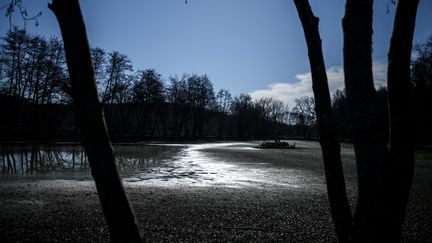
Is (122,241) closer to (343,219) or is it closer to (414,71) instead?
(343,219)

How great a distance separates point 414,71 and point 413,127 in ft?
150

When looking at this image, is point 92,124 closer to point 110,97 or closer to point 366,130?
point 366,130

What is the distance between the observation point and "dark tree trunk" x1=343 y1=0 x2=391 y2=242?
187 cm

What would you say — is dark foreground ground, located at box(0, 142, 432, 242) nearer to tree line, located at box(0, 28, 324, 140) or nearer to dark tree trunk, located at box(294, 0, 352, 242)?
dark tree trunk, located at box(294, 0, 352, 242)

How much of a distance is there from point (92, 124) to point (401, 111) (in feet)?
6.28

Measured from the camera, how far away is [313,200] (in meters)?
9.20

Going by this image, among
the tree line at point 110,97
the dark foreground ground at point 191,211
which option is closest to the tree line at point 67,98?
the tree line at point 110,97

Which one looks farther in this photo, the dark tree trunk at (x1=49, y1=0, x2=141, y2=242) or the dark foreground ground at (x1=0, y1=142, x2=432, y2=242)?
the dark foreground ground at (x1=0, y1=142, x2=432, y2=242)

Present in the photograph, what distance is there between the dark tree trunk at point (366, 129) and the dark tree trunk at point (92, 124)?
4.86ft

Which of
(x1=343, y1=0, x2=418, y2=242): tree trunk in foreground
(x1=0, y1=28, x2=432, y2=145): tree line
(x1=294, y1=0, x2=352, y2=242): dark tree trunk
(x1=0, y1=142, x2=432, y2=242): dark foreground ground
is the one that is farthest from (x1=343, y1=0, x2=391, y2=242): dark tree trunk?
(x1=0, y1=28, x2=432, y2=145): tree line

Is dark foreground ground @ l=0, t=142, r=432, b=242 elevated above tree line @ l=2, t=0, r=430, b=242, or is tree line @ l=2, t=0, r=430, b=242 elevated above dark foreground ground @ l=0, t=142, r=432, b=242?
tree line @ l=2, t=0, r=430, b=242

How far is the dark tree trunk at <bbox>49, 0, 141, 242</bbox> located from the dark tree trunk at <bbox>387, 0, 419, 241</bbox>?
1.65 meters

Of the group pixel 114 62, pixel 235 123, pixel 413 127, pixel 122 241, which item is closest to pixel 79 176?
pixel 122 241

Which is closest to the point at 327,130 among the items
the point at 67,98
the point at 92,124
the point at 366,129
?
the point at 366,129
